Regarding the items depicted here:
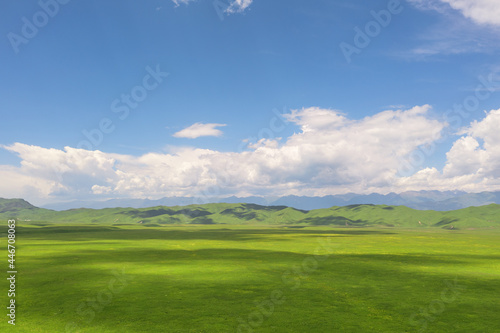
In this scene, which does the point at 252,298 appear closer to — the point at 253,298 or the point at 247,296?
the point at 253,298

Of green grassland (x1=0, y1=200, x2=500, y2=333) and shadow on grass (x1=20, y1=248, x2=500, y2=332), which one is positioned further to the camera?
shadow on grass (x1=20, y1=248, x2=500, y2=332)

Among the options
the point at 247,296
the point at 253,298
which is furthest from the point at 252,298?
the point at 247,296

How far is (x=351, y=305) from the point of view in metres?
28.8

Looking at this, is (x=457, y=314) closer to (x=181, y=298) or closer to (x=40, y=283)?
(x=181, y=298)

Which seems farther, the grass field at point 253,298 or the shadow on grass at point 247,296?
the shadow on grass at point 247,296

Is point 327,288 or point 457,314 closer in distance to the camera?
point 457,314

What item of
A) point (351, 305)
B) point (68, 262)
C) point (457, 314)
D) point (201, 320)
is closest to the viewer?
point (201, 320)

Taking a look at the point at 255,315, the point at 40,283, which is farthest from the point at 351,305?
the point at 40,283

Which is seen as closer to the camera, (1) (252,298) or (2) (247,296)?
(1) (252,298)

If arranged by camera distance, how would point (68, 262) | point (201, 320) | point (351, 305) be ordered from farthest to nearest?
point (68, 262) → point (351, 305) → point (201, 320)

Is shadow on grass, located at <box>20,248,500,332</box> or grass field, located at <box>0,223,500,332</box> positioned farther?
shadow on grass, located at <box>20,248,500,332</box>

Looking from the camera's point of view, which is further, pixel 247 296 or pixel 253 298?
pixel 247 296

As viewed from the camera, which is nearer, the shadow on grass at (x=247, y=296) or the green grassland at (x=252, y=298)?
the green grassland at (x=252, y=298)

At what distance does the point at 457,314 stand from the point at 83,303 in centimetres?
3197
